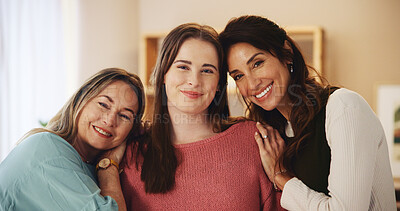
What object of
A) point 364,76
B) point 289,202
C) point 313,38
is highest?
point 313,38

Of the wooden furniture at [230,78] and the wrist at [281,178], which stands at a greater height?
the wooden furniture at [230,78]

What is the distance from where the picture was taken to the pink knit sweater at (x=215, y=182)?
1354mm

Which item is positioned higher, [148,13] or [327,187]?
[148,13]

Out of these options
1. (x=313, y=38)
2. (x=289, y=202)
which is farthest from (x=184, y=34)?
(x=313, y=38)

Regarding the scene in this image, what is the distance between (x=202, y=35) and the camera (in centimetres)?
139

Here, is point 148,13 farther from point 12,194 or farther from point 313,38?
point 12,194

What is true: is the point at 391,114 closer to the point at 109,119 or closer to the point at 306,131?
the point at 306,131

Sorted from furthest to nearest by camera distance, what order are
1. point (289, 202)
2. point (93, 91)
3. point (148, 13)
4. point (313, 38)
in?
point (148, 13) → point (313, 38) → point (93, 91) → point (289, 202)

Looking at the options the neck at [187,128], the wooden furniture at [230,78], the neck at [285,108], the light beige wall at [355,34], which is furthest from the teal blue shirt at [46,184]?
the light beige wall at [355,34]

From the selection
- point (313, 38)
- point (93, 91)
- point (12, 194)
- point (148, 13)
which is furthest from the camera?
point (148, 13)

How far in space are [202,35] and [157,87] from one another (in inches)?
10.6

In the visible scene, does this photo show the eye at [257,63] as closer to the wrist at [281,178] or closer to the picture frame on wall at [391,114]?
the wrist at [281,178]

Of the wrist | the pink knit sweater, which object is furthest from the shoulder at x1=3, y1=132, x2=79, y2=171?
the wrist

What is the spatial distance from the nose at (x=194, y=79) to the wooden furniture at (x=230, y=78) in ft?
4.59
